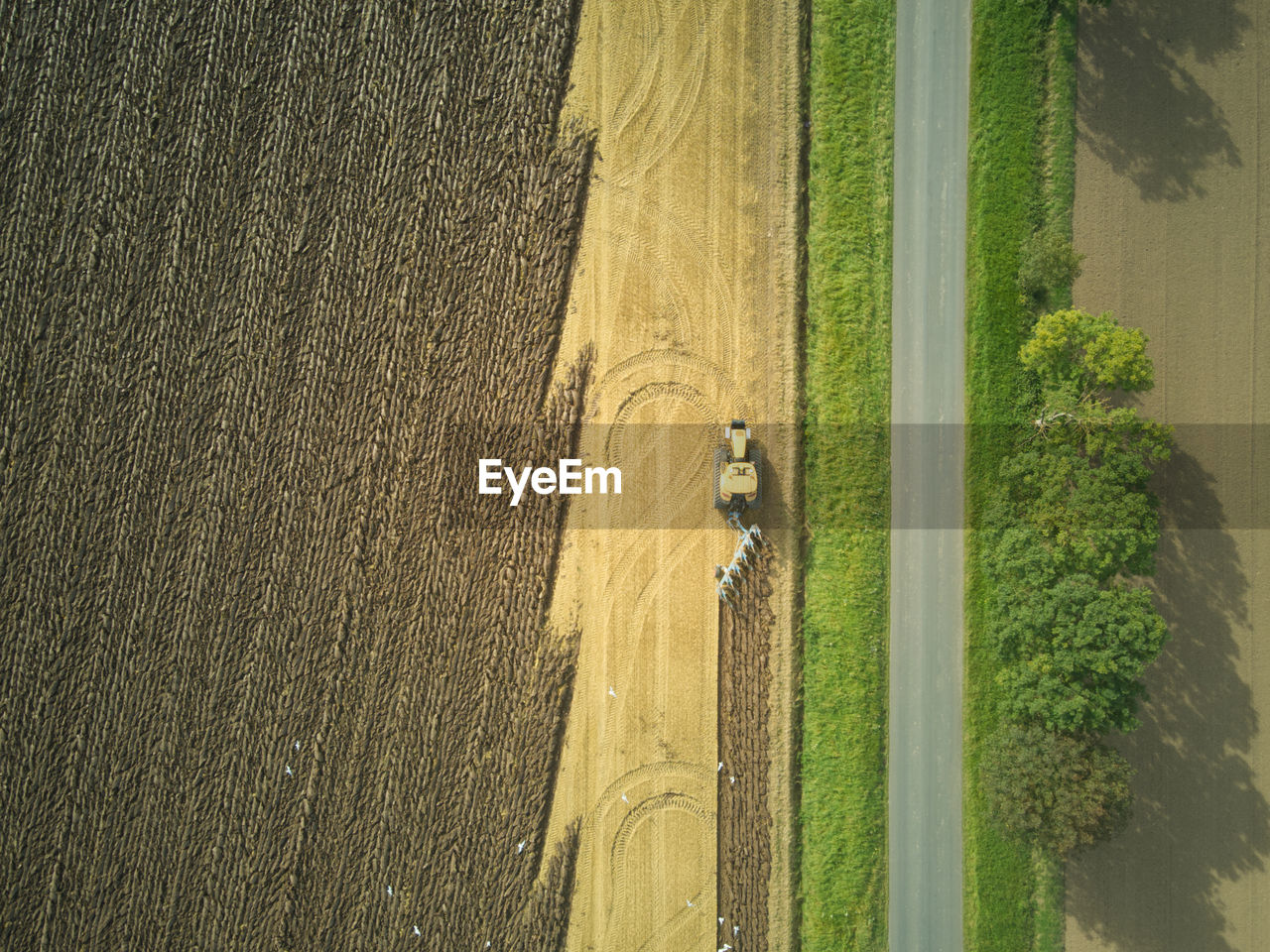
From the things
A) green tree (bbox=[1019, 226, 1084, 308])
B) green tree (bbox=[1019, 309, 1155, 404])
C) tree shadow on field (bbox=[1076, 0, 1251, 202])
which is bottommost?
green tree (bbox=[1019, 309, 1155, 404])

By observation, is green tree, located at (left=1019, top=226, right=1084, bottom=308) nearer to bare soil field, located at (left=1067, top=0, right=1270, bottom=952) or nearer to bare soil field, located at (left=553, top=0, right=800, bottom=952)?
bare soil field, located at (left=1067, top=0, right=1270, bottom=952)

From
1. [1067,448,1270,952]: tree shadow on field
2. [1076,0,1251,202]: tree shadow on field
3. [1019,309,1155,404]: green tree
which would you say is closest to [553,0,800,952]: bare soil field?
[1019,309,1155,404]: green tree

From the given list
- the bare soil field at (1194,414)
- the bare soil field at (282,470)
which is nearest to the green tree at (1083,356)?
the bare soil field at (1194,414)

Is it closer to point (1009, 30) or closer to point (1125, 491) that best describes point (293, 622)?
point (1125, 491)

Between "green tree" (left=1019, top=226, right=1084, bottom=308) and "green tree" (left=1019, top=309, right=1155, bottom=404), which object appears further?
"green tree" (left=1019, top=226, right=1084, bottom=308)

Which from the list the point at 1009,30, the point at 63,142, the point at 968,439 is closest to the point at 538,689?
the point at 968,439

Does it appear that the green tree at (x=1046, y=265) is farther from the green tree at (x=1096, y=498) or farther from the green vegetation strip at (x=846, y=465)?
the green tree at (x=1096, y=498)
